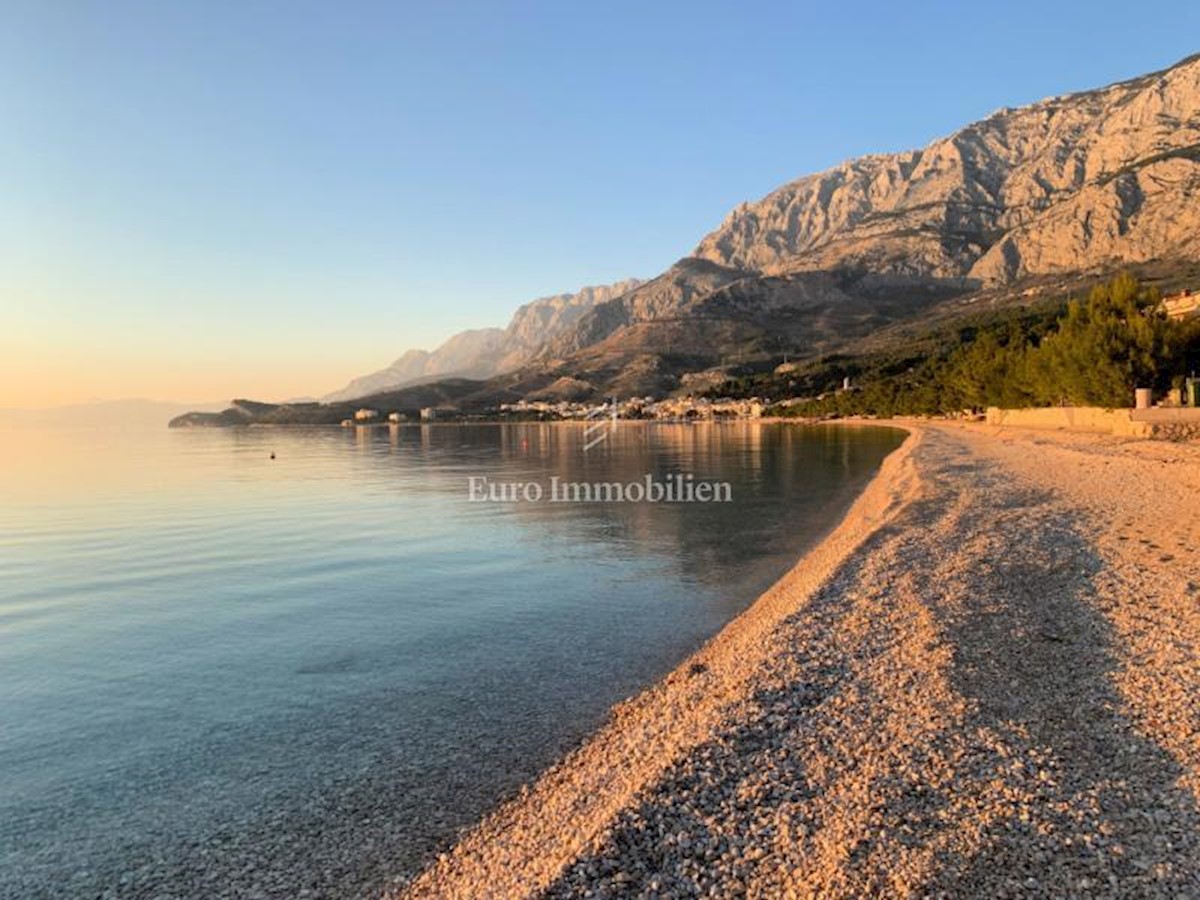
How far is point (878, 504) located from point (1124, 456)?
63.2 feet

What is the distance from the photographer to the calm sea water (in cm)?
885

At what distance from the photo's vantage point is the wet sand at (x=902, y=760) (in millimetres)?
6602

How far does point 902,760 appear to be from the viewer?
8.65 m

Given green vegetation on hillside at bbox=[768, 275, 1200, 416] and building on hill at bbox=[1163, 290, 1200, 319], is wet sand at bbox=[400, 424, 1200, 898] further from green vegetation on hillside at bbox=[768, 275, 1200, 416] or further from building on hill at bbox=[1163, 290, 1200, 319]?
building on hill at bbox=[1163, 290, 1200, 319]

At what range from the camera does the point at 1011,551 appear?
806 inches

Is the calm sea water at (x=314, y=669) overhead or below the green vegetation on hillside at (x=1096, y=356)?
below

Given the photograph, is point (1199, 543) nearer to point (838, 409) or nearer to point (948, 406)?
point (948, 406)

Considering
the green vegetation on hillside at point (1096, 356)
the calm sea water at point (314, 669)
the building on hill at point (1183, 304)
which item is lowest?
the calm sea water at point (314, 669)

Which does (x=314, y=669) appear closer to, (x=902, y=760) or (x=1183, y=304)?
(x=902, y=760)

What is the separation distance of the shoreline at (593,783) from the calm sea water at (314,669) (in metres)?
0.47

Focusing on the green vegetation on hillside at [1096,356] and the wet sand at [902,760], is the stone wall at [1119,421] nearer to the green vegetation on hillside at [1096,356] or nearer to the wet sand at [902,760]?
the green vegetation on hillside at [1096,356]

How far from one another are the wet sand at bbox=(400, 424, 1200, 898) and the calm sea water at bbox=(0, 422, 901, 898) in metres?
1.58

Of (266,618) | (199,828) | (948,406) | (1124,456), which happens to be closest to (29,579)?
(266,618)

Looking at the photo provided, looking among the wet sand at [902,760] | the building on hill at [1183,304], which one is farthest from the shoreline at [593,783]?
the building on hill at [1183,304]
